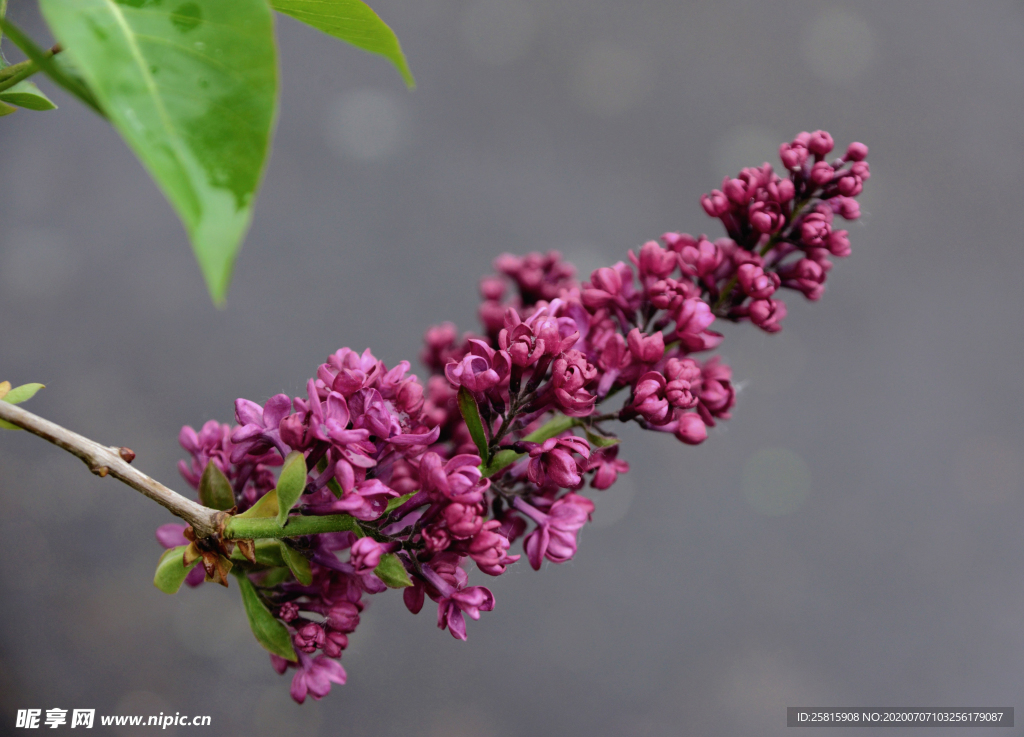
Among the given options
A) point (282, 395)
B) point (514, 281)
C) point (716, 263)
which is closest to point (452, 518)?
point (282, 395)

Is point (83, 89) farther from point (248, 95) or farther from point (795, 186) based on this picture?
point (795, 186)

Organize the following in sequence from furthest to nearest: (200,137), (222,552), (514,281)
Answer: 1. (514,281)
2. (222,552)
3. (200,137)

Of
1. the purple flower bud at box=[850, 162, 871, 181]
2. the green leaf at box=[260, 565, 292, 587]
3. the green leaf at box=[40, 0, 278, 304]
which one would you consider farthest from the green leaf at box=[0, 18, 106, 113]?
the purple flower bud at box=[850, 162, 871, 181]

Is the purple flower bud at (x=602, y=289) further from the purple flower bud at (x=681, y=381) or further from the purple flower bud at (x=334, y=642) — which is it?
the purple flower bud at (x=334, y=642)

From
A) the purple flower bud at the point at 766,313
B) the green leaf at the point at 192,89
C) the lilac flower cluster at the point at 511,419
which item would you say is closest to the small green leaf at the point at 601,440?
the lilac flower cluster at the point at 511,419

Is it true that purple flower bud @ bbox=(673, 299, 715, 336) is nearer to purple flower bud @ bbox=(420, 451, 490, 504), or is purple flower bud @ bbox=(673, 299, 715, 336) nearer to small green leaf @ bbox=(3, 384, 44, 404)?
purple flower bud @ bbox=(420, 451, 490, 504)

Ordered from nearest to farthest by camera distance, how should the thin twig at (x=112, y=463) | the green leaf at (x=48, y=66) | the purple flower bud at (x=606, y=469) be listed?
the green leaf at (x=48, y=66) < the thin twig at (x=112, y=463) < the purple flower bud at (x=606, y=469)

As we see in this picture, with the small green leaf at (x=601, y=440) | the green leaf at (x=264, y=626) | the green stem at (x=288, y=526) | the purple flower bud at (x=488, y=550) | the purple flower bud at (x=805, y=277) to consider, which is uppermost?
the purple flower bud at (x=805, y=277)
